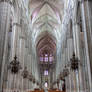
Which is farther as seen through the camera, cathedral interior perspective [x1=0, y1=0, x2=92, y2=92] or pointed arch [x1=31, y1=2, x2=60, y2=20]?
pointed arch [x1=31, y1=2, x2=60, y2=20]

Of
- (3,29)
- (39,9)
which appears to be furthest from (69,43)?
(39,9)

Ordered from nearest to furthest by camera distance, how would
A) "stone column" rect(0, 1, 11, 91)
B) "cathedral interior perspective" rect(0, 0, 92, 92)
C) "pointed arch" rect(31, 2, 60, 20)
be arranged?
"stone column" rect(0, 1, 11, 91) < "cathedral interior perspective" rect(0, 0, 92, 92) < "pointed arch" rect(31, 2, 60, 20)

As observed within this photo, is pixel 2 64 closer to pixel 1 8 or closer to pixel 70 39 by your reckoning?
pixel 1 8

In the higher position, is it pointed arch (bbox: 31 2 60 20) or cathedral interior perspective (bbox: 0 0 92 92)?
pointed arch (bbox: 31 2 60 20)

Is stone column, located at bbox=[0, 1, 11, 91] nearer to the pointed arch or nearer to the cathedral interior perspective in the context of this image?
the cathedral interior perspective

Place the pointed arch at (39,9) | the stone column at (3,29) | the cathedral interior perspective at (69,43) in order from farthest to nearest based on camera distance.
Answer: the pointed arch at (39,9) < the cathedral interior perspective at (69,43) < the stone column at (3,29)

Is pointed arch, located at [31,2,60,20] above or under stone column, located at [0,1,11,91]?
above

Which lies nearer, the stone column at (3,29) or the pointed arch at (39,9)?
the stone column at (3,29)

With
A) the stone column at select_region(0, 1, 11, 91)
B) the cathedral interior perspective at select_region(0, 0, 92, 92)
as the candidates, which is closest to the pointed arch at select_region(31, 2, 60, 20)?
the cathedral interior perspective at select_region(0, 0, 92, 92)

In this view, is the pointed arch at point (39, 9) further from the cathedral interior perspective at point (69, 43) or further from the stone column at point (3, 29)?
the stone column at point (3, 29)

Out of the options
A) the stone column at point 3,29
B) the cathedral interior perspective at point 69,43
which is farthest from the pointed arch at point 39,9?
the stone column at point 3,29

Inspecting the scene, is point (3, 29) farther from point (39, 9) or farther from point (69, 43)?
A: point (39, 9)

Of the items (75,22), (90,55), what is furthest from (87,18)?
(75,22)

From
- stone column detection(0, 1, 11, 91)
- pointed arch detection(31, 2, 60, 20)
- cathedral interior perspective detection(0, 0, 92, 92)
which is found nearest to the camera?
stone column detection(0, 1, 11, 91)
